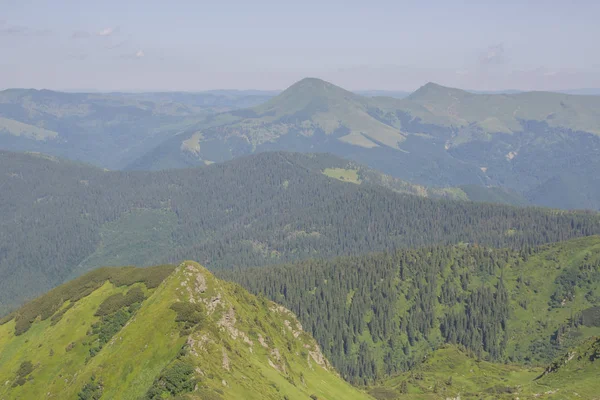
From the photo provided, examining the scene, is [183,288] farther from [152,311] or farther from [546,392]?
[546,392]

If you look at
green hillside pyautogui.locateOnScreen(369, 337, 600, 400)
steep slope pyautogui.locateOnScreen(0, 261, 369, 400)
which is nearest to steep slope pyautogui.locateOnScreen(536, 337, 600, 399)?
green hillside pyautogui.locateOnScreen(369, 337, 600, 400)

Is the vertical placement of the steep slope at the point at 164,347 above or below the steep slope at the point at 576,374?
above

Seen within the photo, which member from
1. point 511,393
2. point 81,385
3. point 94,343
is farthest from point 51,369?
point 511,393

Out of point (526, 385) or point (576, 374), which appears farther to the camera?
point (526, 385)

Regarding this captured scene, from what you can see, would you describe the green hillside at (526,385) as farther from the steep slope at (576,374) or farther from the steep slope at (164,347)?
the steep slope at (164,347)

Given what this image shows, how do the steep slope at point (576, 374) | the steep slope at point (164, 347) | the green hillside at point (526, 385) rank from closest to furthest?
1. the steep slope at point (164, 347)
2. the steep slope at point (576, 374)
3. the green hillside at point (526, 385)

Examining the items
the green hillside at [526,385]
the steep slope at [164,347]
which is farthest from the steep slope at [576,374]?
the steep slope at [164,347]

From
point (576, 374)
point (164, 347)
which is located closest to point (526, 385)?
point (576, 374)

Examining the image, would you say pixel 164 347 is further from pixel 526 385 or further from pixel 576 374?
pixel 576 374
